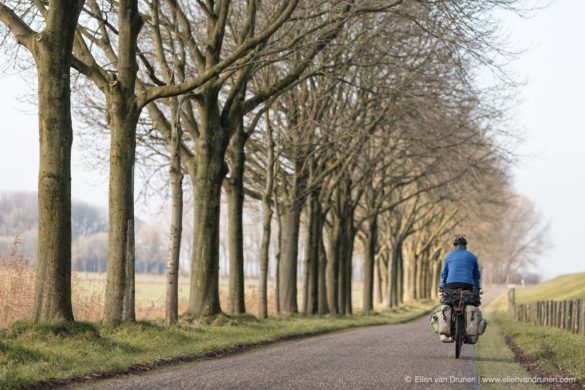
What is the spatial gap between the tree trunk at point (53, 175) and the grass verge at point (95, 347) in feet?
1.95

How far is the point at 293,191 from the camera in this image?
31.2m

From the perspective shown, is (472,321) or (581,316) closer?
(472,321)

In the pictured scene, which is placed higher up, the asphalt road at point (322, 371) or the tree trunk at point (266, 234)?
the tree trunk at point (266, 234)

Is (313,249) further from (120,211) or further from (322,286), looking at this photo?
(120,211)

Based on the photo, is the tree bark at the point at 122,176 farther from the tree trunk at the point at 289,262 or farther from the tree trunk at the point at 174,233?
the tree trunk at the point at 289,262

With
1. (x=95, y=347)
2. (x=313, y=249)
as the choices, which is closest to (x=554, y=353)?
(x=95, y=347)

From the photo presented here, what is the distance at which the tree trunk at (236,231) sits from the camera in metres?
24.5

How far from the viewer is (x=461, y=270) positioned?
14.5m

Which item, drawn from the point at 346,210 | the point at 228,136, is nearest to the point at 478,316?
the point at 228,136

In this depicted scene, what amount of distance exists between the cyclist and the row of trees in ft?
17.2

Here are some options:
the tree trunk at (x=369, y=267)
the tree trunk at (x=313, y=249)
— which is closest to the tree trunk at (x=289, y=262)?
the tree trunk at (x=313, y=249)

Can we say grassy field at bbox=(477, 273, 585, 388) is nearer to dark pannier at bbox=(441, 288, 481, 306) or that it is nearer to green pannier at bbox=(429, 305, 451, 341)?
green pannier at bbox=(429, 305, 451, 341)

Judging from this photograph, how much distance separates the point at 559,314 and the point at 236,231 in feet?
34.6

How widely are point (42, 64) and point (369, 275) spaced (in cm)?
3187
